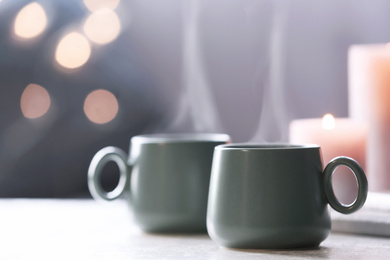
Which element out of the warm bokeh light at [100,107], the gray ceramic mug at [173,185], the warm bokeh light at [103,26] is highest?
the warm bokeh light at [103,26]

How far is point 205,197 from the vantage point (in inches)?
30.0

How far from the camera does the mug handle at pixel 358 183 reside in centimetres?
62

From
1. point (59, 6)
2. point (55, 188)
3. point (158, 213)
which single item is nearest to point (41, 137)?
point (55, 188)

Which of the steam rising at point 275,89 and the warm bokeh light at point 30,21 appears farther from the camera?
the warm bokeh light at point 30,21

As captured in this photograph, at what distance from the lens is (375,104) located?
809 mm

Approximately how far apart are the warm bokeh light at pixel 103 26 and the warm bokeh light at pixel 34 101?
0.45ft

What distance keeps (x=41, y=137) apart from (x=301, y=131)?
0.58m

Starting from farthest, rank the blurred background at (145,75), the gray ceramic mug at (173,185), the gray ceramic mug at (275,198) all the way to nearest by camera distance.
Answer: the blurred background at (145,75) → the gray ceramic mug at (173,185) → the gray ceramic mug at (275,198)

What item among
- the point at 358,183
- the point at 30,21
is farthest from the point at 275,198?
the point at 30,21

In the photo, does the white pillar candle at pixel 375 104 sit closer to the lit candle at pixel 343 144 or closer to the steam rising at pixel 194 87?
the lit candle at pixel 343 144

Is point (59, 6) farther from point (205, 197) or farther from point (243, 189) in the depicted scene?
point (243, 189)

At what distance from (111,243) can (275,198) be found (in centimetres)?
21

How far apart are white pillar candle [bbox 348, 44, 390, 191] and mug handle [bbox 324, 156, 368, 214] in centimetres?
19

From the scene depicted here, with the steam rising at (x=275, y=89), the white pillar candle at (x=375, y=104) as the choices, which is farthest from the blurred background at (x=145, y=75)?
the white pillar candle at (x=375, y=104)
